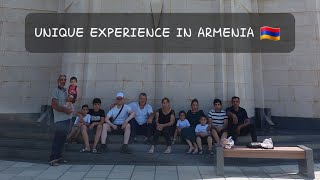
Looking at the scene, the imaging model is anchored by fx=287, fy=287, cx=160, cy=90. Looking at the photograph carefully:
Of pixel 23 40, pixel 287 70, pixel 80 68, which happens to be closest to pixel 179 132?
pixel 80 68

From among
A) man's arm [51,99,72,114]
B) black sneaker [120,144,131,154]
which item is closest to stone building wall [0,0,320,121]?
black sneaker [120,144,131,154]

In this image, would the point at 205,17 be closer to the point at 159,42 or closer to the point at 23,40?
the point at 159,42

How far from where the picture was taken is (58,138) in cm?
684

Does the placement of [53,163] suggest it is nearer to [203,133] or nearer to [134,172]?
[134,172]

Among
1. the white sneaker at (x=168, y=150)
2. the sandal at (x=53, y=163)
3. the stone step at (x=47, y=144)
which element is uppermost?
the stone step at (x=47, y=144)

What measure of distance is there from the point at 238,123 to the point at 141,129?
109 inches

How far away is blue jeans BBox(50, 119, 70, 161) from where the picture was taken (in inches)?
269

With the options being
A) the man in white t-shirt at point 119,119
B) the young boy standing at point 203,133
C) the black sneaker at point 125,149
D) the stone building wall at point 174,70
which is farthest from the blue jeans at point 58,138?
the young boy standing at point 203,133

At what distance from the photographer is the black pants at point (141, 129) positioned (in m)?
7.87

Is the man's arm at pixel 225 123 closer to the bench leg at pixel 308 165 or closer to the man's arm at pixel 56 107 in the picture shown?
the bench leg at pixel 308 165

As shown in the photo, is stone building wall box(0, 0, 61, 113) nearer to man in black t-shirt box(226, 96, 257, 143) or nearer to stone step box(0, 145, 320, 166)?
stone step box(0, 145, 320, 166)

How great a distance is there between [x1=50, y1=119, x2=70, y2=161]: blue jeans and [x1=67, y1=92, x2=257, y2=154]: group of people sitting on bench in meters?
0.56

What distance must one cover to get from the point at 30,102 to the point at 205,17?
716 centimetres

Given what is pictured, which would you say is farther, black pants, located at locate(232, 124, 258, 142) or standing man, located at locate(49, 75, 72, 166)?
black pants, located at locate(232, 124, 258, 142)
